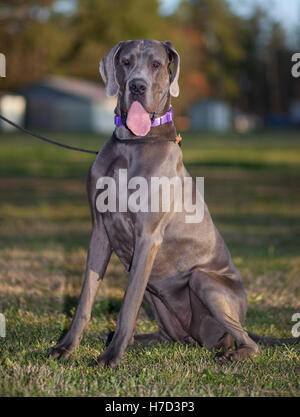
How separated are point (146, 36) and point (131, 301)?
58.2 m

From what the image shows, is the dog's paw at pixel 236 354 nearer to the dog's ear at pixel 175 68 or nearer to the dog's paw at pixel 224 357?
the dog's paw at pixel 224 357

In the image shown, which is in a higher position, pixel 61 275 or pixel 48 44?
pixel 48 44

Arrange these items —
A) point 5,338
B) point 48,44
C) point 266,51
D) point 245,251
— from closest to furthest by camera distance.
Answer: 1. point 5,338
2. point 245,251
3. point 48,44
4. point 266,51

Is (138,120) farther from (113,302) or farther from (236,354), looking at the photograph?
(113,302)

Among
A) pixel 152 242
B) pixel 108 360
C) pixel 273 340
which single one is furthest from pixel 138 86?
pixel 273 340

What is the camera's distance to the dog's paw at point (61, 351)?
3.80 m

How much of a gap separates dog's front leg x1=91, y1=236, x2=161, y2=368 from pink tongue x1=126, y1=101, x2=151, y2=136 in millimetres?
652

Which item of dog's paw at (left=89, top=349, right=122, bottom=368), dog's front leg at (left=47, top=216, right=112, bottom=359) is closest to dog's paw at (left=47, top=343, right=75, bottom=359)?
dog's front leg at (left=47, top=216, right=112, bottom=359)

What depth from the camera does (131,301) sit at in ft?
12.2

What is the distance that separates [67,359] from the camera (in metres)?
3.80

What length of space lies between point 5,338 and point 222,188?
12.1m

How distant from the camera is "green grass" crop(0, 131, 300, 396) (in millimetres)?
3426
